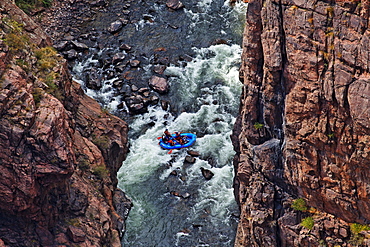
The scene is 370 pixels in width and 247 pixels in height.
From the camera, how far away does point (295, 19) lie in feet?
64.1

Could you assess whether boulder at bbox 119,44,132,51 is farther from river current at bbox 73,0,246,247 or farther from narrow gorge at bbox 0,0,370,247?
river current at bbox 73,0,246,247

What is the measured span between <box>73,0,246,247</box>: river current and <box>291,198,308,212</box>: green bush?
8.54 meters

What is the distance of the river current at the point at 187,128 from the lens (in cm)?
3192

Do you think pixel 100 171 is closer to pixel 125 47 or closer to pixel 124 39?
pixel 125 47

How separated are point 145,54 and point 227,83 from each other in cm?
776

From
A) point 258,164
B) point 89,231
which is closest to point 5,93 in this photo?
point 89,231

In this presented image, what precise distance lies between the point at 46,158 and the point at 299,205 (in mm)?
12139

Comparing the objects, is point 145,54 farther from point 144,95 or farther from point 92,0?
point 92,0

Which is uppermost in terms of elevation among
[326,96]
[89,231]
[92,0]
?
[92,0]

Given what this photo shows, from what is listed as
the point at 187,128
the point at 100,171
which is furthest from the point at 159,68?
the point at 100,171

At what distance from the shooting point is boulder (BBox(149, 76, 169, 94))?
4006cm

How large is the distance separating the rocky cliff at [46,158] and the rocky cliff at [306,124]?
8.80 metres

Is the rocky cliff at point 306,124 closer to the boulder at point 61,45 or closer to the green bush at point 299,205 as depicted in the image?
the green bush at point 299,205

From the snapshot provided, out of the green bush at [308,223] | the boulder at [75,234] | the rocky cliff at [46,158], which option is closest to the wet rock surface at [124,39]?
the rocky cliff at [46,158]
